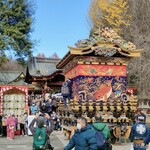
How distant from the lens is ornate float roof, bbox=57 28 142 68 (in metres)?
15.0

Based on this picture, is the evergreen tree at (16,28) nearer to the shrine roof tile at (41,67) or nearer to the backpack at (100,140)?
the shrine roof tile at (41,67)

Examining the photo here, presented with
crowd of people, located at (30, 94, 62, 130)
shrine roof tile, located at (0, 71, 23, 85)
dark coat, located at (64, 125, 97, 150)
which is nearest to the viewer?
dark coat, located at (64, 125, 97, 150)

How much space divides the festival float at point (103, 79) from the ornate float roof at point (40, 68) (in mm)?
16767

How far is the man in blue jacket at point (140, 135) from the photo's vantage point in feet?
28.1

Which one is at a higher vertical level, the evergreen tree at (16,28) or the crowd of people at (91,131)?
the evergreen tree at (16,28)

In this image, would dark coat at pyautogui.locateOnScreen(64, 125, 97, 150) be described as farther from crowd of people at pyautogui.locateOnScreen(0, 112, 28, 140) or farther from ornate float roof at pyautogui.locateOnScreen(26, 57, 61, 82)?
ornate float roof at pyautogui.locateOnScreen(26, 57, 61, 82)

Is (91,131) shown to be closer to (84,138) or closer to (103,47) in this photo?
(84,138)

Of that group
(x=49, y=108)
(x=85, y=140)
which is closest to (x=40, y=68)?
(x=49, y=108)

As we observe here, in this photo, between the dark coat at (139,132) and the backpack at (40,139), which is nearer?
the backpack at (40,139)

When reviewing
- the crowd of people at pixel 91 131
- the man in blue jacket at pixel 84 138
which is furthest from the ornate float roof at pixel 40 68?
the man in blue jacket at pixel 84 138

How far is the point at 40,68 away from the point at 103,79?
21.7m

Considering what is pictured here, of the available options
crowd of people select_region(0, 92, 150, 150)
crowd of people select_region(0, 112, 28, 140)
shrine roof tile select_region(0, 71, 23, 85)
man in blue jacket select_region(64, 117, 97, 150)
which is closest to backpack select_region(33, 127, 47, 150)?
crowd of people select_region(0, 92, 150, 150)

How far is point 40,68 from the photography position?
3728cm

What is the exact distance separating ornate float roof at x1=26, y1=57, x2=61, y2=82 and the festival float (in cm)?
1677
